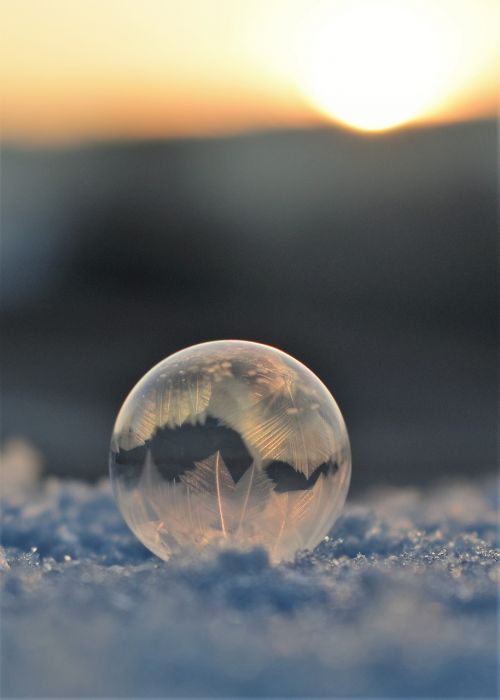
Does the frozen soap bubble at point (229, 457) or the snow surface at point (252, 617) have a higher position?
the frozen soap bubble at point (229, 457)

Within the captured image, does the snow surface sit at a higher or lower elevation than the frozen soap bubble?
lower

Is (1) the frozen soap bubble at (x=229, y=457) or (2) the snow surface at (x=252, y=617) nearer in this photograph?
(2) the snow surface at (x=252, y=617)

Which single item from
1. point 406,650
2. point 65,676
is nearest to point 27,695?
point 65,676

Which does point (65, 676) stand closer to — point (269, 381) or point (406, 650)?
point (406, 650)

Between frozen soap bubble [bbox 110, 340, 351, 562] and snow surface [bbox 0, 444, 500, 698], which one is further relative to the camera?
frozen soap bubble [bbox 110, 340, 351, 562]
